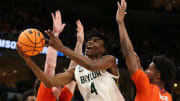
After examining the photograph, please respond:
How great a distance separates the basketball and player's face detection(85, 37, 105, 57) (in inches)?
24.5

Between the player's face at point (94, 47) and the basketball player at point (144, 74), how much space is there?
1.47 ft

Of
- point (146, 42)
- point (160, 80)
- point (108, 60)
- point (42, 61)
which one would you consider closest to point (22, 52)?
point (108, 60)

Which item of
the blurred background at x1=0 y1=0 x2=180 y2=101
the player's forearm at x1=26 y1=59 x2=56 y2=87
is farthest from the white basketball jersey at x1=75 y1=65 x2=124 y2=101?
the blurred background at x1=0 y1=0 x2=180 y2=101

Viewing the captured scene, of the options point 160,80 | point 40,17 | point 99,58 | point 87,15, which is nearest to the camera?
point 160,80

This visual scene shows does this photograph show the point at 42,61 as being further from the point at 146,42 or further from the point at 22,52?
the point at 22,52

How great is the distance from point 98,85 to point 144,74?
1.80 feet

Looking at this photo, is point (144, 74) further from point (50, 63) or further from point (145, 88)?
point (50, 63)

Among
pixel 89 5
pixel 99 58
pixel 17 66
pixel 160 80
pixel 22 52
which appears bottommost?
pixel 17 66

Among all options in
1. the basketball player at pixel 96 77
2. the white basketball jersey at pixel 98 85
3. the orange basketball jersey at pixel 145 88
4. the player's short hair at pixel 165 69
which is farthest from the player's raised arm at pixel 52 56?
the player's short hair at pixel 165 69

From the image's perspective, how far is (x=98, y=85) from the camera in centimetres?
335

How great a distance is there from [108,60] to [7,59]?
9852 millimetres

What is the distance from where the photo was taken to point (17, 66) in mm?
14148

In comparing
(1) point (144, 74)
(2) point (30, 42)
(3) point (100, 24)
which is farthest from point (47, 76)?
(3) point (100, 24)

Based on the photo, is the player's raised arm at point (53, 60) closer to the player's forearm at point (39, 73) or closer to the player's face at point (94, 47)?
the player's face at point (94, 47)
